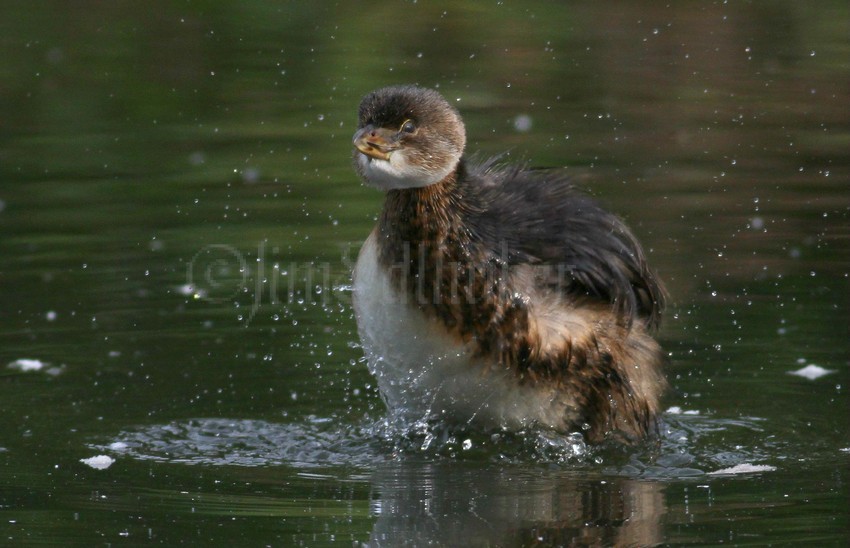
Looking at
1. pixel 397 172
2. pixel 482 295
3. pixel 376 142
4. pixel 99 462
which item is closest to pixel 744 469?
pixel 482 295

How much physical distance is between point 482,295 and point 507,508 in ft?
3.42

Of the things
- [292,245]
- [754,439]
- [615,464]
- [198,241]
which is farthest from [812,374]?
[198,241]

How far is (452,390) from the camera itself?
249 inches

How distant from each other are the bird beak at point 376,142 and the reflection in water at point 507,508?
1.25 m

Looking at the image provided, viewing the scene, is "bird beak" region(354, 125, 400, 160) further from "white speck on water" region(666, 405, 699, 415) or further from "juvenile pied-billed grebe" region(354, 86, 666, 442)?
"white speck on water" region(666, 405, 699, 415)

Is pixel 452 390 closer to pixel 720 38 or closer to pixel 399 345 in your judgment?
pixel 399 345

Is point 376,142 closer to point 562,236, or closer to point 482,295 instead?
point 482,295

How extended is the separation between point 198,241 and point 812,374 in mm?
3828

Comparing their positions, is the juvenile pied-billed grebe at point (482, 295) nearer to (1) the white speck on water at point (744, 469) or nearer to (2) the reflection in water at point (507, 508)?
(2) the reflection in water at point (507, 508)

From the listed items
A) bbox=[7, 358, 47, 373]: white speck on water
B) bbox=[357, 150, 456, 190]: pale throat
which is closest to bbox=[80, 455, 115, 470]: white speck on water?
bbox=[7, 358, 47, 373]: white speck on water

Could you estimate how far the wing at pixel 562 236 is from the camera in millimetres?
6398

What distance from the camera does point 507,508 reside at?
5.46m

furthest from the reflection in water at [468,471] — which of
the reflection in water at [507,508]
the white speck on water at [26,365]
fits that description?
the white speck on water at [26,365]

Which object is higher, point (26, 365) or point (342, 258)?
point (342, 258)
